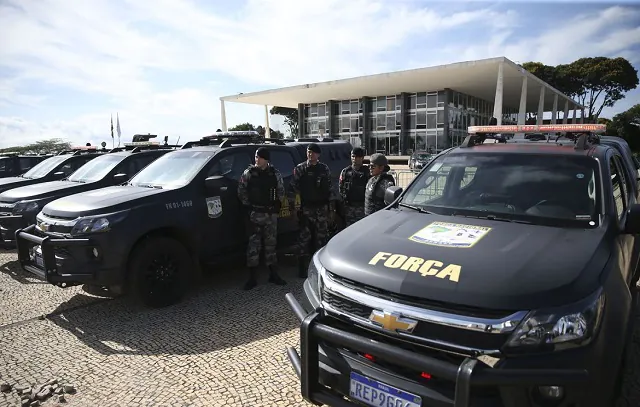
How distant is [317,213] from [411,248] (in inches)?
Answer: 122

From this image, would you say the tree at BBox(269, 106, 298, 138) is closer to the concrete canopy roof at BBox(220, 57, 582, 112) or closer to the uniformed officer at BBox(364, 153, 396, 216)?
the concrete canopy roof at BBox(220, 57, 582, 112)

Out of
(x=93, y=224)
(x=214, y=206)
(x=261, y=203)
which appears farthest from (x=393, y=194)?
(x=93, y=224)

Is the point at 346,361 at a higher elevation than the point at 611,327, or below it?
below

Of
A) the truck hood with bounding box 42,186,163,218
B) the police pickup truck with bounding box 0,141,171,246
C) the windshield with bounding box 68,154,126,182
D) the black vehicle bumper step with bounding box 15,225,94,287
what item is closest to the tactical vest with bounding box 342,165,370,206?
the truck hood with bounding box 42,186,163,218

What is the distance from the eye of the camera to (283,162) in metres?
6.25

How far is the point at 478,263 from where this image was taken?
2.11m

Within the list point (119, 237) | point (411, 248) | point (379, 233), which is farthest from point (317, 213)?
point (411, 248)

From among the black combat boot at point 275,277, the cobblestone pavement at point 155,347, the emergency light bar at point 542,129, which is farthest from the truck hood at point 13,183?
the emergency light bar at point 542,129

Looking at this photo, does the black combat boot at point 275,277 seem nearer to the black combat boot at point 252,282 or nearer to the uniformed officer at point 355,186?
the black combat boot at point 252,282

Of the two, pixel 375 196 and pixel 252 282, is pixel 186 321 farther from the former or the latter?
pixel 375 196

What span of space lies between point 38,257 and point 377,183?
12.6ft

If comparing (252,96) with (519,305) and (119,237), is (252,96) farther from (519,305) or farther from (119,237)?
(519,305)

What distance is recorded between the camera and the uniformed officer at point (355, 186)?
558 centimetres

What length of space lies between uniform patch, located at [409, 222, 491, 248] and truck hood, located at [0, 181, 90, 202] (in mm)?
6453
